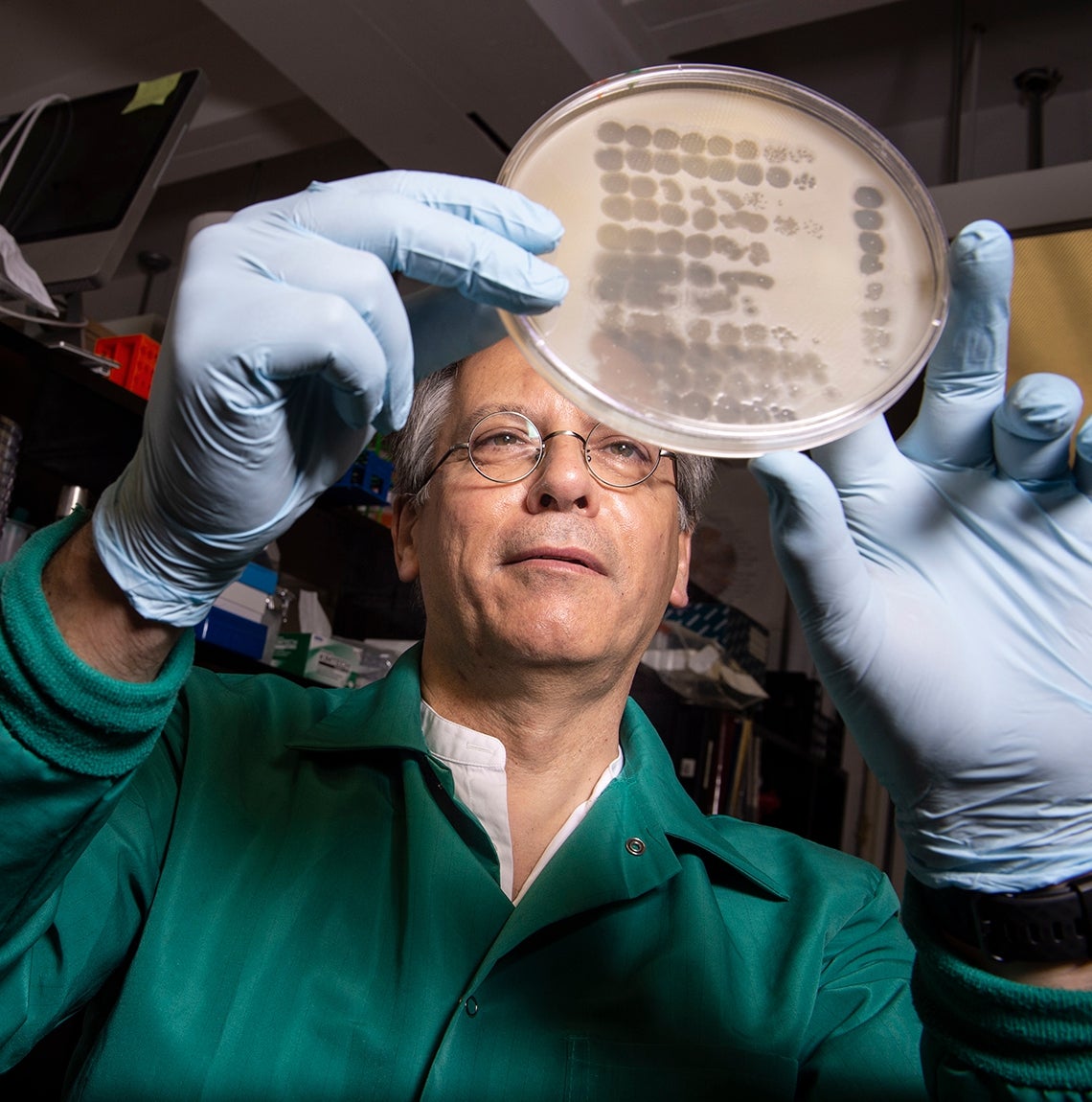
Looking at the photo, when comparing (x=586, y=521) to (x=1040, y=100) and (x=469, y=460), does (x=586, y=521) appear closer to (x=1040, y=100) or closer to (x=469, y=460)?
(x=469, y=460)

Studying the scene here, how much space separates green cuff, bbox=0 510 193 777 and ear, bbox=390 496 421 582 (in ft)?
2.34

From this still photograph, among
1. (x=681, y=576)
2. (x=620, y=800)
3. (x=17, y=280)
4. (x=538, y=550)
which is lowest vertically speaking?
(x=620, y=800)

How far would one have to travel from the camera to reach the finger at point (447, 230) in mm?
811

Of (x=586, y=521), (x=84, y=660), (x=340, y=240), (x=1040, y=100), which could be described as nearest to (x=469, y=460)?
(x=586, y=521)

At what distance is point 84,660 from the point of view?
0.82 meters

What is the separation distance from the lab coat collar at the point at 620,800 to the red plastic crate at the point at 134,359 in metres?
0.98

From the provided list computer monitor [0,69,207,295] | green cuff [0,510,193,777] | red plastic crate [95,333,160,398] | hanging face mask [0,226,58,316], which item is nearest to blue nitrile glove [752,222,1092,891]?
green cuff [0,510,193,777]

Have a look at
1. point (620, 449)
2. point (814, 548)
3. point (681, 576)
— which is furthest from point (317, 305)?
point (681, 576)

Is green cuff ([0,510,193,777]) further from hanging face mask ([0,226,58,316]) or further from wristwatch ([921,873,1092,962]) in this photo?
hanging face mask ([0,226,58,316])

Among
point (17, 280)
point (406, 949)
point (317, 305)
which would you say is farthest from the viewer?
point (17, 280)

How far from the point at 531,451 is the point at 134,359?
1.10 meters

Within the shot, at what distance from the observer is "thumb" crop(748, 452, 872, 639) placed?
Answer: 34.3 inches

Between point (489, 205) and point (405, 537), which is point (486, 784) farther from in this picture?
point (489, 205)

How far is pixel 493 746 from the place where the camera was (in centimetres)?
133
